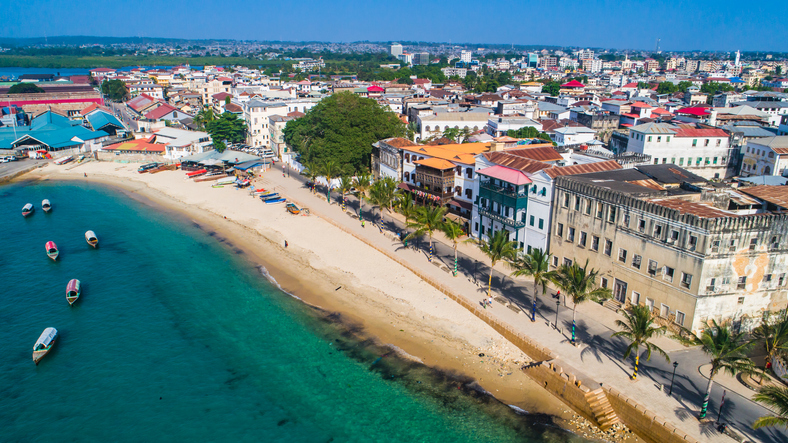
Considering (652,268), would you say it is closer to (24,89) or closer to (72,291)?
(72,291)

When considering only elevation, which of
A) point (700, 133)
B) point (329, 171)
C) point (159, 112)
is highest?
point (700, 133)

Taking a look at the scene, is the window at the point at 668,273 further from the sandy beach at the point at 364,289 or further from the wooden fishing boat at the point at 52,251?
the wooden fishing boat at the point at 52,251

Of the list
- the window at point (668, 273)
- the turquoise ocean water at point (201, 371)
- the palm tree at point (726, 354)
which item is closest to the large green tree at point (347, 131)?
the turquoise ocean water at point (201, 371)

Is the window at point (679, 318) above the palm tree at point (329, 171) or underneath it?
underneath

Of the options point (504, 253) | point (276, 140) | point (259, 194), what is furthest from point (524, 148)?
point (276, 140)

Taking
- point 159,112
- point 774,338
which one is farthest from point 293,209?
point 159,112

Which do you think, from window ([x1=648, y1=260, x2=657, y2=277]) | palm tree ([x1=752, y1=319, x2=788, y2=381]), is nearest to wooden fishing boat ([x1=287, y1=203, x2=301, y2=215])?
window ([x1=648, y1=260, x2=657, y2=277])
